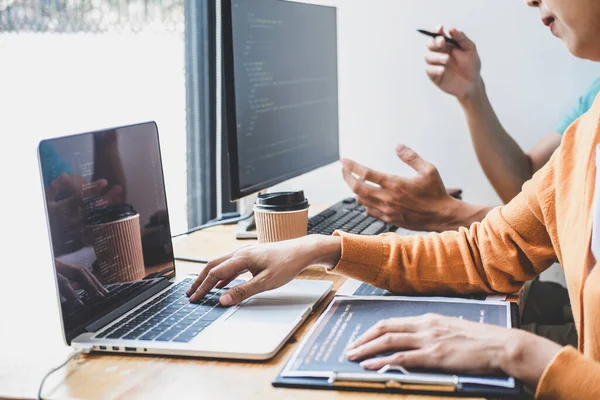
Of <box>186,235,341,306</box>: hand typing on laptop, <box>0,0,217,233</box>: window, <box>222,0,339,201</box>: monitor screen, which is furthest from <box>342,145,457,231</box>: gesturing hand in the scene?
<box>0,0,217,233</box>: window

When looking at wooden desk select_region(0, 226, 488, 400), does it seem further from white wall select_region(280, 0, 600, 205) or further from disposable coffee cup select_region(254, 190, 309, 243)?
white wall select_region(280, 0, 600, 205)

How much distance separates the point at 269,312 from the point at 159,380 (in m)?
0.23

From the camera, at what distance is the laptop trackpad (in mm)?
997

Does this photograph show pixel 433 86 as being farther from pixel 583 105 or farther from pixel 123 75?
pixel 123 75

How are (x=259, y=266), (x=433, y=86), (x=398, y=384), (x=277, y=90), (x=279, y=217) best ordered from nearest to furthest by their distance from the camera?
(x=398, y=384) → (x=259, y=266) → (x=279, y=217) → (x=277, y=90) → (x=433, y=86)

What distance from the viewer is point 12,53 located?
1383 mm

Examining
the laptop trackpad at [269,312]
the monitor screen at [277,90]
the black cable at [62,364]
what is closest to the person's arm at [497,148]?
the monitor screen at [277,90]

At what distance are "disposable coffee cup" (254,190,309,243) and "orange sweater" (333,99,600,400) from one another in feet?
0.55

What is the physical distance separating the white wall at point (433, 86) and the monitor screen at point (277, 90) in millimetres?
227

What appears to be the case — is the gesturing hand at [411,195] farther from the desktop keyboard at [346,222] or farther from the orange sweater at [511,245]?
the orange sweater at [511,245]

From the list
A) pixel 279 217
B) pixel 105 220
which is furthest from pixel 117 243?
pixel 279 217

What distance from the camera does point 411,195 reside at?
1540mm

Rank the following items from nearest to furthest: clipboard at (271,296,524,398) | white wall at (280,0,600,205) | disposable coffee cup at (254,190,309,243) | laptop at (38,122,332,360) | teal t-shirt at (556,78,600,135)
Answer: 1. clipboard at (271,296,524,398)
2. laptop at (38,122,332,360)
3. disposable coffee cup at (254,190,309,243)
4. teal t-shirt at (556,78,600,135)
5. white wall at (280,0,600,205)

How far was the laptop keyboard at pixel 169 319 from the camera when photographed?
0.95 metres
